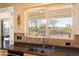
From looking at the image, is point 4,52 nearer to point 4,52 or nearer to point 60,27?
point 4,52

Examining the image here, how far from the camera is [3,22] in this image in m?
1.84

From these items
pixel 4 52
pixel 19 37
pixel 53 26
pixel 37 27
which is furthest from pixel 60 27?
pixel 4 52

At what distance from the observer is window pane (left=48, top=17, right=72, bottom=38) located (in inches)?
73.9

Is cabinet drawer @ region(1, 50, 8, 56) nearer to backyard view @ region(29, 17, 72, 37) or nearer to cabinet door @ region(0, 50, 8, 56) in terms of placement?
cabinet door @ region(0, 50, 8, 56)

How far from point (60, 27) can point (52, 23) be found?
107 mm

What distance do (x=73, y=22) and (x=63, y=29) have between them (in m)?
0.14

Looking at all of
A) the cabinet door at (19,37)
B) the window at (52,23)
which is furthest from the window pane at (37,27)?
the cabinet door at (19,37)

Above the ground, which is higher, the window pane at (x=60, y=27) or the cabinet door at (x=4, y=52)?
the window pane at (x=60, y=27)

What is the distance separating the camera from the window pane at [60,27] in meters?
1.88

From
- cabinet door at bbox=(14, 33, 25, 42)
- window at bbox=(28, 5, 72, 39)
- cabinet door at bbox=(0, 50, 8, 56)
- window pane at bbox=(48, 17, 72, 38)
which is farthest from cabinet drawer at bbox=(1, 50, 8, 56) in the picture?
window pane at bbox=(48, 17, 72, 38)

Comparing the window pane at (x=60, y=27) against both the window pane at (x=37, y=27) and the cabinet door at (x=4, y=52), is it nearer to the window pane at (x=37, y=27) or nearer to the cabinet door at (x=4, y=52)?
the window pane at (x=37, y=27)

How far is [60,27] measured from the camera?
187cm

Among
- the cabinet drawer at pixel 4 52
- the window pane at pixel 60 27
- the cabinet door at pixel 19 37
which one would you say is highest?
the window pane at pixel 60 27

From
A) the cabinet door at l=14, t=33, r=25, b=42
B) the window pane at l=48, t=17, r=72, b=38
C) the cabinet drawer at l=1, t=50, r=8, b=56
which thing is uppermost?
the window pane at l=48, t=17, r=72, b=38
